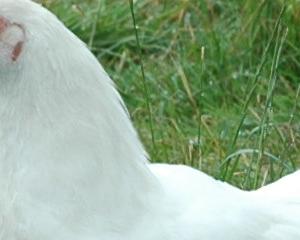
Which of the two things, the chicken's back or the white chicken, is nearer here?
the white chicken

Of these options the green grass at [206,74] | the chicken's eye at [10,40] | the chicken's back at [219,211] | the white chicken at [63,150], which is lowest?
the green grass at [206,74]

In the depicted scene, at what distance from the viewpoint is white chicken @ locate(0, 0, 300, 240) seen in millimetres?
2955

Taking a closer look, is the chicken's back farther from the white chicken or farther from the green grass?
the green grass

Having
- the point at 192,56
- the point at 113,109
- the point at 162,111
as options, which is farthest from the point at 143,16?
the point at 113,109

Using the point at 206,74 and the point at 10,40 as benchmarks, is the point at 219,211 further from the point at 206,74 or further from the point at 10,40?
the point at 206,74

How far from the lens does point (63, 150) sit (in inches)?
117

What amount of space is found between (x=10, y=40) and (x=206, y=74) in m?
2.51

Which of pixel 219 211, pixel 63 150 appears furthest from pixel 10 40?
pixel 219 211

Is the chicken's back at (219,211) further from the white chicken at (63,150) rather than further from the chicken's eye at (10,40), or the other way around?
the chicken's eye at (10,40)

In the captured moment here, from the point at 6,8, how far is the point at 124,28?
308cm

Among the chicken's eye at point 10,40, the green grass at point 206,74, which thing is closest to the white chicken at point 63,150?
the chicken's eye at point 10,40

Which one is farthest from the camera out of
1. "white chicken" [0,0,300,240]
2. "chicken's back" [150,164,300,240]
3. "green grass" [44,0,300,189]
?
"green grass" [44,0,300,189]

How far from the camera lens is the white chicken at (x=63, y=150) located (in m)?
2.96

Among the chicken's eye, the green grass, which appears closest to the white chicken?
the chicken's eye
